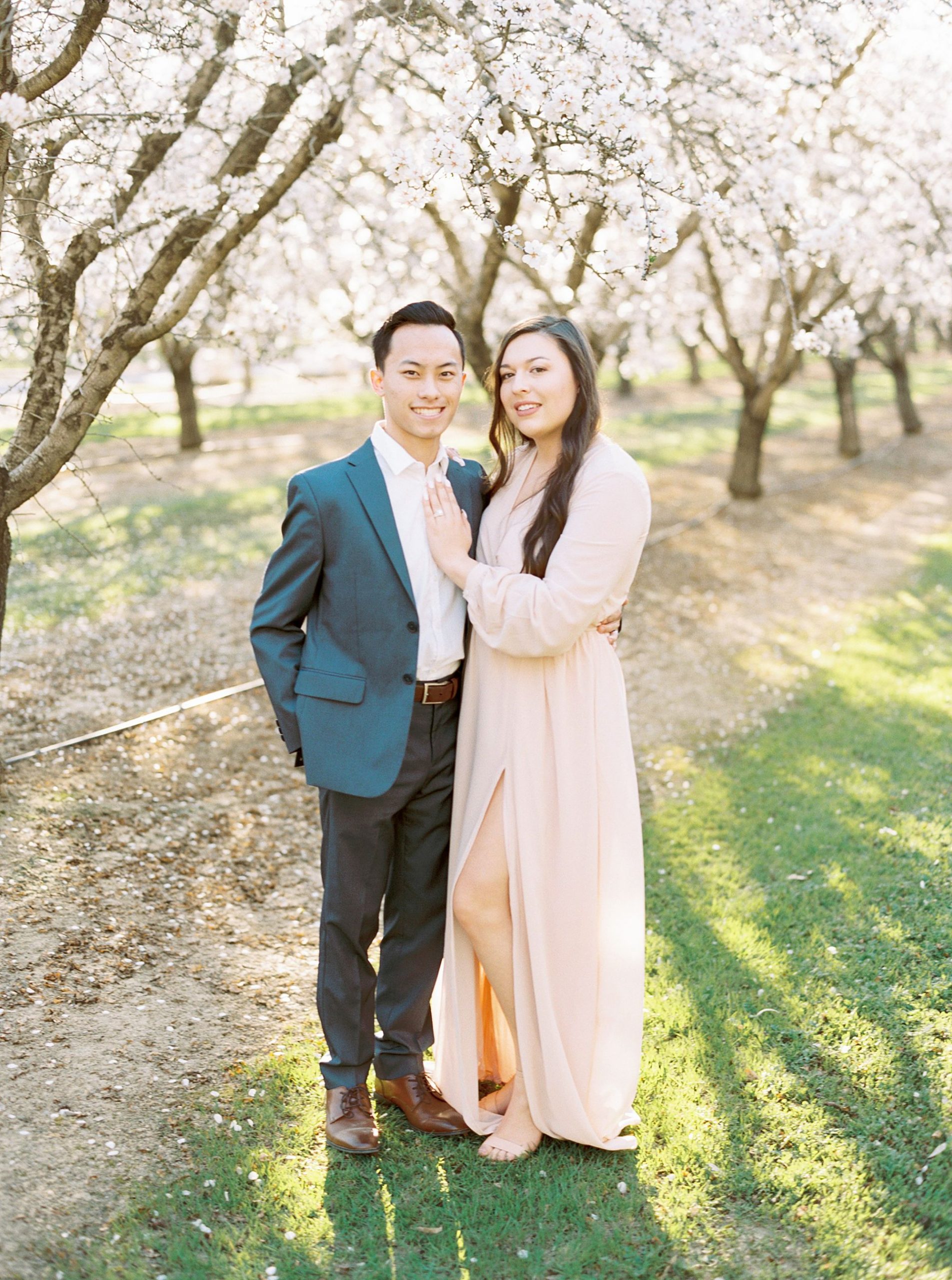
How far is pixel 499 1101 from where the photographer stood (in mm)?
3457

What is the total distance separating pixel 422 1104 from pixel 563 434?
2080 mm

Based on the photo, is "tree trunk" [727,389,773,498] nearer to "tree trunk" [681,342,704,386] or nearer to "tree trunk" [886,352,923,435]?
"tree trunk" [886,352,923,435]

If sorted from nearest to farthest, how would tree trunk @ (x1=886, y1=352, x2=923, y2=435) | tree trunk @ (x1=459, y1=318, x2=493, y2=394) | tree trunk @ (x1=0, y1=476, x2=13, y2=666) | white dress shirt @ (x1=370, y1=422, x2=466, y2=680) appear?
white dress shirt @ (x1=370, y1=422, x2=466, y2=680), tree trunk @ (x1=0, y1=476, x2=13, y2=666), tree trunk @ (x1=459, y1=318, x2=493, y2=394), tree trunk @ (x1=886, y1=352, x2=923, y2=435)

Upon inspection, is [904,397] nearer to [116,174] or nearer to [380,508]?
[116,174]

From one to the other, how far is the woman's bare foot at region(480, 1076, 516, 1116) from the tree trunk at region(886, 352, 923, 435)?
1852 centimetres

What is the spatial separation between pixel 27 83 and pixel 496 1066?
370cm

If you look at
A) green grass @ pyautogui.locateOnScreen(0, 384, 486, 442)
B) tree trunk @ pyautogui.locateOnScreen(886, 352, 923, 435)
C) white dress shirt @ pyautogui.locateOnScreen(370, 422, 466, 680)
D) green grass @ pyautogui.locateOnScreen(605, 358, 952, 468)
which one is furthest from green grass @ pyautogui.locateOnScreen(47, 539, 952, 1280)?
tree trunk @ pyautogui.locateOnScreen(886, 352, 923, 435)

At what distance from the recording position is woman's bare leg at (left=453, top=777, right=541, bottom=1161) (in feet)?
10.4

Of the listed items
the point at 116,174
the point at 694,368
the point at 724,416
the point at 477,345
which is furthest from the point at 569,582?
the point at 694,368

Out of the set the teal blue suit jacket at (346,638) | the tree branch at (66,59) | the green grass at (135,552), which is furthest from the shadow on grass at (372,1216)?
the green grass at (135,552)

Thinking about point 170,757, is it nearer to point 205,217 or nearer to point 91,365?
point 91,365

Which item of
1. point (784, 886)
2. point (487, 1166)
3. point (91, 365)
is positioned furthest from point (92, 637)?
point (487, 1166)

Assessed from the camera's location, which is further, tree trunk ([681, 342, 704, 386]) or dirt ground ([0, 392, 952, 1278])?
tree trunk ([681, 342, 704, 386])

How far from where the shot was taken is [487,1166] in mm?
3203
